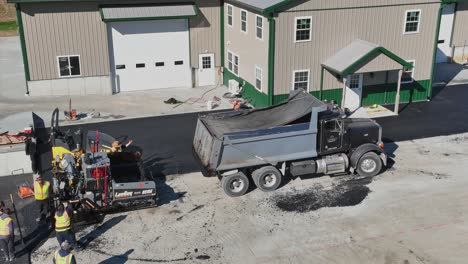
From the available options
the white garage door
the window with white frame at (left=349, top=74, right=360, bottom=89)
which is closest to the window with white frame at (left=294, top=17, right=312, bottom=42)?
the window with white frame at (left=349, top=74, right=360, bottom=89)

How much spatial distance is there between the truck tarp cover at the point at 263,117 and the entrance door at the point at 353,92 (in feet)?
24.6

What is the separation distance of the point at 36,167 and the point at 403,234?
14459mm

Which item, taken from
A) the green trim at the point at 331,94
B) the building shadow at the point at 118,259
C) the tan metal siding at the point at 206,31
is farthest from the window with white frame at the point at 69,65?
the building shadow at the point at 118,259

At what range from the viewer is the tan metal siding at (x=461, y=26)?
122 feet

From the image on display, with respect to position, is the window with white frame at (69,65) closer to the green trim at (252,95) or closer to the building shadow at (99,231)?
the green trim at (252,95)

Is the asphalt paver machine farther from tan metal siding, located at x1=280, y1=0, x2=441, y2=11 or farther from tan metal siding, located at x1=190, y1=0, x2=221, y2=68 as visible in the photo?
tan metal siding, located at x1=190, y1=0, x2=221, y2=68

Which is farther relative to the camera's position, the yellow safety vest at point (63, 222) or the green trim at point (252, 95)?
the green trim at point (252, 95)

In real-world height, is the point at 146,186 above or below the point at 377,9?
below

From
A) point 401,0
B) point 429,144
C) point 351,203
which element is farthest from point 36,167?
point 401,0

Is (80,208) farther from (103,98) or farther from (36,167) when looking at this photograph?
(103,98)

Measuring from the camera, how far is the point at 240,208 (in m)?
→ 18.5

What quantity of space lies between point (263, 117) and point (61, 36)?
1487cm

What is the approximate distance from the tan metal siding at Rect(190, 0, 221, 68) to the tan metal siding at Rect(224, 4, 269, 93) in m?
0.63

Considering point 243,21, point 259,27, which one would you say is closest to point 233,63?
point 243,21
